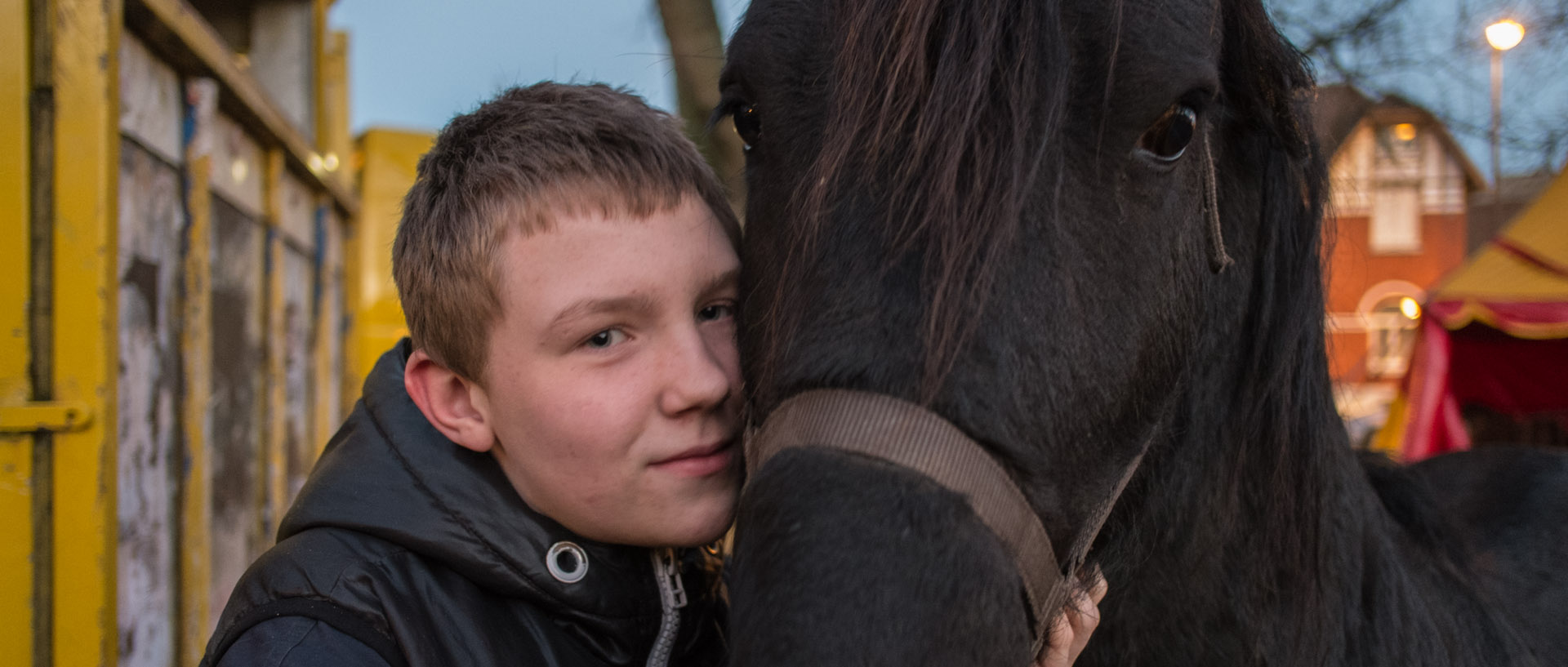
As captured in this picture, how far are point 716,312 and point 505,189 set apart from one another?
34 cm

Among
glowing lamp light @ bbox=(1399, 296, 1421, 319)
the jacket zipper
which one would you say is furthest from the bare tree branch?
glowing lamp light @ bbox=(1399, 296, 1421, 319)

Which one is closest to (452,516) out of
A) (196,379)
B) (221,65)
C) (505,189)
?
(505,189)

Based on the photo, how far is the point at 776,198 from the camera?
121 centimetres

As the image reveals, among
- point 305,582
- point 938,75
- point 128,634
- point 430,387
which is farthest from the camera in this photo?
point 128,634

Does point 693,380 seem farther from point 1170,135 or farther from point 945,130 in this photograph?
point 1170,135

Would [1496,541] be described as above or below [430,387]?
below

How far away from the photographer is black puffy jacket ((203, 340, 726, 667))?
3.89 ft

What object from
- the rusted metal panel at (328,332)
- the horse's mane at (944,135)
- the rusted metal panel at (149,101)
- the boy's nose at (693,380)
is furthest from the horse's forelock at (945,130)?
the rusted metal panel at (328,332)

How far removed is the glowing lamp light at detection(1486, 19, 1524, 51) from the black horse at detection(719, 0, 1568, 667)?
23.3 ft

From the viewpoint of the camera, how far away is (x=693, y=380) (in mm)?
1250

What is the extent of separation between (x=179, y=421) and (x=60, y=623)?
70 centimetres

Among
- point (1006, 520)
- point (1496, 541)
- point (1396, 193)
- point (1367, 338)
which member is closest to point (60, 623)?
point (1006, 520)

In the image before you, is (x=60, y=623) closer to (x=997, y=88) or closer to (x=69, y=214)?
(x=69, y=214)

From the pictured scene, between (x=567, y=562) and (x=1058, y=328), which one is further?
(x=567, y=562)
